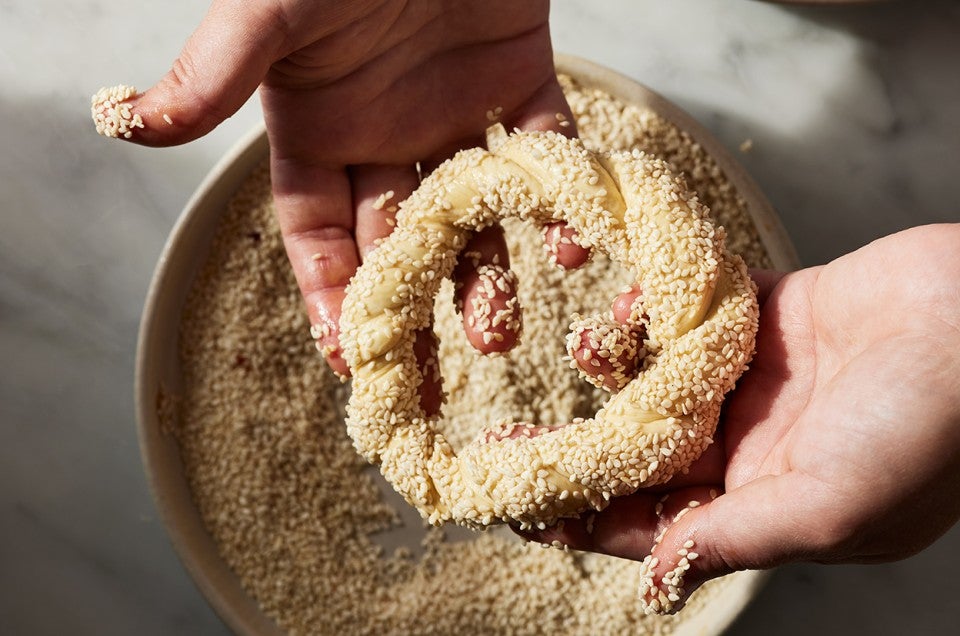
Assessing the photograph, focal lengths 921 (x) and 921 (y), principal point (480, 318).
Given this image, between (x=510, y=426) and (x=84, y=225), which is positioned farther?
(x=84, y=225)

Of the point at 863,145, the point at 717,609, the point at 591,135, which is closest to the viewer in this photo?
the point at 717,609

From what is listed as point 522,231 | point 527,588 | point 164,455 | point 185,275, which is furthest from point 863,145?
point 164,455

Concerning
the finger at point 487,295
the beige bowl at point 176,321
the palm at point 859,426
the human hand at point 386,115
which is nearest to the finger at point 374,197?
the human hand at point 386,115

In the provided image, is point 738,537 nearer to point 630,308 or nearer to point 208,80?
point 630,308

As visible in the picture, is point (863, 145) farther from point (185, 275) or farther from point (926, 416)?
point (185, 275)

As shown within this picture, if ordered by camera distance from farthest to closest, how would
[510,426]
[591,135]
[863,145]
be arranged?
[863,145], [591,135], [510,426]

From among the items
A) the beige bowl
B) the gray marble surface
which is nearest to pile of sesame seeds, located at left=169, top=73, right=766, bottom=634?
the beige bowl

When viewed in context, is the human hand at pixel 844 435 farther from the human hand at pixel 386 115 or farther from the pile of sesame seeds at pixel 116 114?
the pile of sesame seeds at pixel 116 114
